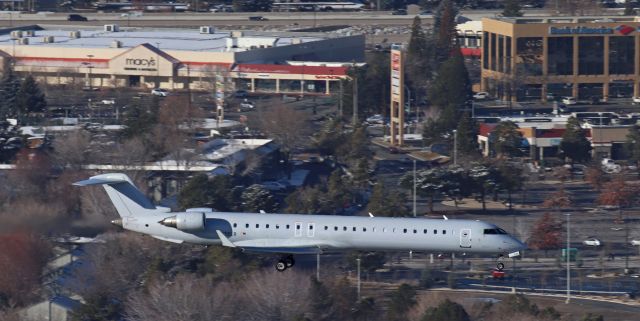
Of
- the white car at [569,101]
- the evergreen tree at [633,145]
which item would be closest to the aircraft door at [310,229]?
the evergreen tree at [633,145]

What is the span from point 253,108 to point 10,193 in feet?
159

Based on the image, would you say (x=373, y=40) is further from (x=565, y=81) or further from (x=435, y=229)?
(x=435, y=229)

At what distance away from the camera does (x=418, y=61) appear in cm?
13550

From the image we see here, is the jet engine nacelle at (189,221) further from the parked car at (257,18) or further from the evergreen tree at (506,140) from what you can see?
the parked car at (257,18)

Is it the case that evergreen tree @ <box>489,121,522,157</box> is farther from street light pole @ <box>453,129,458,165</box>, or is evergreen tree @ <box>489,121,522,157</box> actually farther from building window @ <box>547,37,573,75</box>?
building window @ <box>547,37,573,75</box>

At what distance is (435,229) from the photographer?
47.6 m

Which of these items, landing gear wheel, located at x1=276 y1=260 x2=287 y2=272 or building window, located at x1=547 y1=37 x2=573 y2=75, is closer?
landing gear wheel, located at x1=276 y1=260 x2=287 y2=272

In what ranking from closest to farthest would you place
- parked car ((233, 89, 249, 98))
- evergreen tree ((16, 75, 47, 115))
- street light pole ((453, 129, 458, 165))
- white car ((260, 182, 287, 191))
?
white car ((260, 182, 287, 191))
street light pole ((453, 129, 458, 165))
evergreen tree ((16, 75, 47, 115))
parked car ((233, 89, 249, 98))

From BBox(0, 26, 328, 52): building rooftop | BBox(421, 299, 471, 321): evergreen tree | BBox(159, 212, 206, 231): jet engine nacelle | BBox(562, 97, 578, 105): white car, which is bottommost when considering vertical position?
BBox(421, 299, 471, 321): evergreen tree

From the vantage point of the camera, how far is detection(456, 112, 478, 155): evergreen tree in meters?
99.1

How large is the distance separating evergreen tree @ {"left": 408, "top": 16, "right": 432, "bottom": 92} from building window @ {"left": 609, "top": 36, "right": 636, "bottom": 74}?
15.9 m

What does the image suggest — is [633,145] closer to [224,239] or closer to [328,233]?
[328,233]

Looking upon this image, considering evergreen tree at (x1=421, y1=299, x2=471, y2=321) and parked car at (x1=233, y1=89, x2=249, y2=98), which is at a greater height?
parked car at (x1=233, y1=89, x2=249, y2=98)

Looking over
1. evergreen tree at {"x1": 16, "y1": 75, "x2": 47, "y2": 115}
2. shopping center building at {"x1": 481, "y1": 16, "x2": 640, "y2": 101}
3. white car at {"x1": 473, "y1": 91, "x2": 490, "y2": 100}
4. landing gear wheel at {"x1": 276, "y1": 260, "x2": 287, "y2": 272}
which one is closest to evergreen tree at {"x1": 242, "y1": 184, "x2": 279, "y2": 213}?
landing gear wheel at {"x1": 276, "y1": 260, "x2": 287, "y2": 272}
